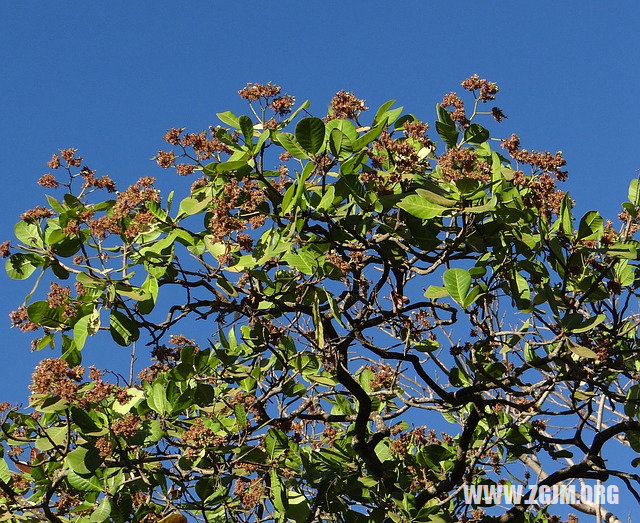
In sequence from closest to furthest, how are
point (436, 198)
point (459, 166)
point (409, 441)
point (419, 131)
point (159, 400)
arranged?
point (436, 198)
point (459, 166)
point (419, 131)
point (159, 400)
point (409, 441)

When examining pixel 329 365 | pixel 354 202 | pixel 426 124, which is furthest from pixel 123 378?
pixel 426 124

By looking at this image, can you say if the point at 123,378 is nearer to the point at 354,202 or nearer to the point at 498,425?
the point at 354,202

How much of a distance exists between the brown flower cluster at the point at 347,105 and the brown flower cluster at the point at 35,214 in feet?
4.88

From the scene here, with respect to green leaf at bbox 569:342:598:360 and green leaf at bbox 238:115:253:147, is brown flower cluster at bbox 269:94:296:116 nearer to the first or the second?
green leaf at bbox 238:115:253:147

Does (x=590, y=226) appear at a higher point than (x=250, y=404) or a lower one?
higher

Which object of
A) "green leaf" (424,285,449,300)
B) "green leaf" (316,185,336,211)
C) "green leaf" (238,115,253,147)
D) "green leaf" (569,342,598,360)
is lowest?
"green leaf" (569,342,598,360)

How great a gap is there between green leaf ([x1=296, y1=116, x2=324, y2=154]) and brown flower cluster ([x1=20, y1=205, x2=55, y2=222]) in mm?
1292

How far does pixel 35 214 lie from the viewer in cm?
425

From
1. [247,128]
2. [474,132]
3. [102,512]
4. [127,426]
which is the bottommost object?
[102,512]

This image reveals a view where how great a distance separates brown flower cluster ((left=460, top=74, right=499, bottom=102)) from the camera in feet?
15.0

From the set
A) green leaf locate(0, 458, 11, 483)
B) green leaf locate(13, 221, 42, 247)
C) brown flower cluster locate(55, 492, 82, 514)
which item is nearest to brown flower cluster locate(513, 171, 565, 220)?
green leaf locate(13, 221, 42, 247)

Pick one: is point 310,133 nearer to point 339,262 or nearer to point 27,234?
point 339,262

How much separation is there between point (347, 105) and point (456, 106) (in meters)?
0.57

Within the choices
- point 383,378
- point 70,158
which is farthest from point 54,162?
point 383,378
